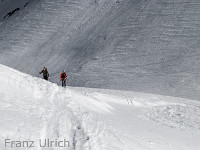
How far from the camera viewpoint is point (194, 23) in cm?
3872

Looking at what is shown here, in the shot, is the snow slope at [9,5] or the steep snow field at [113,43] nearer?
the steep snow field at [113,43]

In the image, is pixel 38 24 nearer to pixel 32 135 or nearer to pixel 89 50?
pixel 89 50

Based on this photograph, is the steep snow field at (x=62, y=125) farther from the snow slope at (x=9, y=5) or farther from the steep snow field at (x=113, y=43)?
the snow slope at (x=9, y=5)

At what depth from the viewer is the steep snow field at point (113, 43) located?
3269 centimetres

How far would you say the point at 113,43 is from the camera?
40.4 metres

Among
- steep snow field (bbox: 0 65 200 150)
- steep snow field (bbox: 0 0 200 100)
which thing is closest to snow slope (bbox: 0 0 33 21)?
steep snow field (bbox: 0 0 200 100)

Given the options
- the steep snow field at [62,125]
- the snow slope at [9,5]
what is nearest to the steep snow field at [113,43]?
the snow slope at [9,5]

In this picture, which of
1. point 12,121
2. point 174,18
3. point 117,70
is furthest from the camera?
point 174,18

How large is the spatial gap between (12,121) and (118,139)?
2.75 metres

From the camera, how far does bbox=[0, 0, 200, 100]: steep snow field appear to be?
3269 centimetres

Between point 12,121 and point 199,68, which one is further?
point 199,68

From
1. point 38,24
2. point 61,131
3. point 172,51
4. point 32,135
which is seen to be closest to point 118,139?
point 61,131

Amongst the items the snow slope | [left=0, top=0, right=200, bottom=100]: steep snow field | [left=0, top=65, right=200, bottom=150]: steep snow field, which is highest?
the snow slope

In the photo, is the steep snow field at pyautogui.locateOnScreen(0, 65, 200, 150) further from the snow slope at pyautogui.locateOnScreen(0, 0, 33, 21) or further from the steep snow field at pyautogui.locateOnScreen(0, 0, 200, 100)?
the snow slope at pyautogui.locateOnScreen(0, 0, 33, 21)
